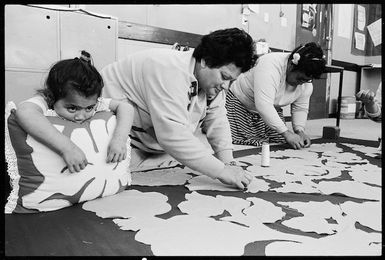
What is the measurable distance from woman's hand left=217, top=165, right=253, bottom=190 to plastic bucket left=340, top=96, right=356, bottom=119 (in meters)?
4.70

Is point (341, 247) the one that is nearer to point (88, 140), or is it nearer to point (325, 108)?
point (88, 140)

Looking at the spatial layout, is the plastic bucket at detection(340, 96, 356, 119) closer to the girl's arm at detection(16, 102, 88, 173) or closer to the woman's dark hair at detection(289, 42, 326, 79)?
the woman's dark hair at detection(289, 42, 326, 79)

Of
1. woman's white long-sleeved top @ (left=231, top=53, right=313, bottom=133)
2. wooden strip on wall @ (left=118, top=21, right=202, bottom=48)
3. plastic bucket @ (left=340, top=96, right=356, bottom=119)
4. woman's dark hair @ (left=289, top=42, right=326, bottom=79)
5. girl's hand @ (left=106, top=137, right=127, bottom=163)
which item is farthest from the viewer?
plastic bucket @ (left=340, top=96, right=356, bottom=119)

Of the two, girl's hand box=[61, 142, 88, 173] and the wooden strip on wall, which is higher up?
the wooden strip on wall

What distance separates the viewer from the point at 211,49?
4.33 feet

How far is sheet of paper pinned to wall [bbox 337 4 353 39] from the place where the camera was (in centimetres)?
578

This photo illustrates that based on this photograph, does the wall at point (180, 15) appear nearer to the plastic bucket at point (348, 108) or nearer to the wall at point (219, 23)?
the wall at point (219, 23)

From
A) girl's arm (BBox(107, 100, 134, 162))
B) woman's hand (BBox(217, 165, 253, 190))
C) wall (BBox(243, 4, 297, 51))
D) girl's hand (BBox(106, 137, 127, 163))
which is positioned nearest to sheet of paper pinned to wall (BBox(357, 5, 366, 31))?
wall (BBox(243, 4, 297, 51))

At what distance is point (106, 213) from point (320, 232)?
627 mm

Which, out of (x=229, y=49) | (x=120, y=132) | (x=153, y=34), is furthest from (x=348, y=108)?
(x=120, y=132)

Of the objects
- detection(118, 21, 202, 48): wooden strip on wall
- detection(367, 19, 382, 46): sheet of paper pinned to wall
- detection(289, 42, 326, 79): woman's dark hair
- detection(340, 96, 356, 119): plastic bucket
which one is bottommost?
detection(340, 96, 356, 119): plastic bucket

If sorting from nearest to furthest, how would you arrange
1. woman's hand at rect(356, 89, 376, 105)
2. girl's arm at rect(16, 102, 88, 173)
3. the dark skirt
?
girl's arm at rect(16, 102, 88, 173) → woman's hand at rect(356, 89, 376, 105) → the dark skirt

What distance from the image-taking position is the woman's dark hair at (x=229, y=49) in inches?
50.6

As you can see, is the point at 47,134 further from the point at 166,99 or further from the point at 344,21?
the point at 344,21
